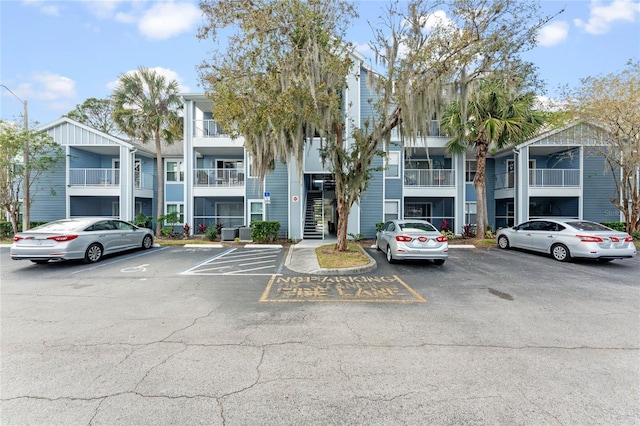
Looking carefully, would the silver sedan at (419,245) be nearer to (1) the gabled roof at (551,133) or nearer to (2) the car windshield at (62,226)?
(2) the car windshield at (62,226)

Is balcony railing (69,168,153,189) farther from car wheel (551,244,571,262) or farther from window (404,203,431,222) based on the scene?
car wheel (551,244,571,262)

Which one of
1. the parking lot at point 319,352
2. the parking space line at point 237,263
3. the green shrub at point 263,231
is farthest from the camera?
the green shrub at point 263,231

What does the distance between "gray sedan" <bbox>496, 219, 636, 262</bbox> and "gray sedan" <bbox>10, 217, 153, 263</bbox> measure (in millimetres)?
15543

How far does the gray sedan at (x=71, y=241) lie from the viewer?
27.9 ft

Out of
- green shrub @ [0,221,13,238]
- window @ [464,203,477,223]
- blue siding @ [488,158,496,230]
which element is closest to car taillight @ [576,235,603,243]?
window @ [464,203,477,223]

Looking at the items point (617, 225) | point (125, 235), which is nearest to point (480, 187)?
point (617, 225)

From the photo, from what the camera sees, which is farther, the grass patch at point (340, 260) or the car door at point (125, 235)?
the car door at point (125, 235)

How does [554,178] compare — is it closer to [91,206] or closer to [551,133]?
[551,133]

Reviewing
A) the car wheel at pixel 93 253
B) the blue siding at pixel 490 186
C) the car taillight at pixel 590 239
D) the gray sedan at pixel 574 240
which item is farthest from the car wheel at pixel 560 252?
the car wheel at pixel 93 253

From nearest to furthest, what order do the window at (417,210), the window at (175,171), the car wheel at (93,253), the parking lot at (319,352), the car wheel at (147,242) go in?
the parking lot at (319,352) → the car wheel at (93,253) → the car wheel at (147,242) → the window at (175,171) → the window at (417,210)

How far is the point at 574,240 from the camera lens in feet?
31.3

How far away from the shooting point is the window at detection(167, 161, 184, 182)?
19672 millimetres

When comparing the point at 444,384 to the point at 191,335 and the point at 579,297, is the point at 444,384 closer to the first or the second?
the point at 191,335

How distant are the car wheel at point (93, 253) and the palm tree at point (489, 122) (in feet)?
50.7
